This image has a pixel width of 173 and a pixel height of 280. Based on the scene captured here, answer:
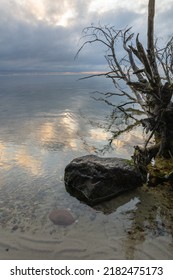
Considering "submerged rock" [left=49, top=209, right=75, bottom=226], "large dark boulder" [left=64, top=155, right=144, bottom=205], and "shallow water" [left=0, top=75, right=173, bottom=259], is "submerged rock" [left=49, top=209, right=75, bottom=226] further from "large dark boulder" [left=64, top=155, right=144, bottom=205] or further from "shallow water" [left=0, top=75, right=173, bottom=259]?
"large dark boulder" [left=64, top=155, right=144, bottom=205]

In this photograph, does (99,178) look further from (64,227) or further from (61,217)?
(64,227)

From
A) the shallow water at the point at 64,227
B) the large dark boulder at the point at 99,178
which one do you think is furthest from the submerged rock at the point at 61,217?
the large dark boulder at the point at 99,178

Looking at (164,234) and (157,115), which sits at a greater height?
(157,115)

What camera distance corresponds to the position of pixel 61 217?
11.2 metres

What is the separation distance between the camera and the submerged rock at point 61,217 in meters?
10.9

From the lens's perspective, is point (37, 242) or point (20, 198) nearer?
point (37, 242)

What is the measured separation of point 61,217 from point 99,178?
2737mm

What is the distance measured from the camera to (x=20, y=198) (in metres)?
12.8

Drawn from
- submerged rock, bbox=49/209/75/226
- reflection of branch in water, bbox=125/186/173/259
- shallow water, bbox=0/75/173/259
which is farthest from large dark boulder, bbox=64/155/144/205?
submerged rock, bbox=49/209/75/226

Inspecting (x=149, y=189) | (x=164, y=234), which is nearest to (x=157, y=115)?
(x=149, y=189)

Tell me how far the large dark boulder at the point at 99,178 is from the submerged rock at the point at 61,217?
1.32 metres
